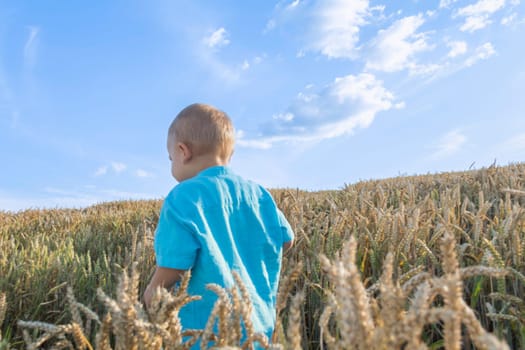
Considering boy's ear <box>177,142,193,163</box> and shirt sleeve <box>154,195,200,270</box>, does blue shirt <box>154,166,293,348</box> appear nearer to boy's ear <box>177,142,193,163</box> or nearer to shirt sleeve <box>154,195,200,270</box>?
shirt sleeve <box>154,195,200,270</box>

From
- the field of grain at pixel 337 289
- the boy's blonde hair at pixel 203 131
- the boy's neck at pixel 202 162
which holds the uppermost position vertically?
the boy's blonde hair at pixel 203 131

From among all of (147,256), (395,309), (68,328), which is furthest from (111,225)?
(395,309)

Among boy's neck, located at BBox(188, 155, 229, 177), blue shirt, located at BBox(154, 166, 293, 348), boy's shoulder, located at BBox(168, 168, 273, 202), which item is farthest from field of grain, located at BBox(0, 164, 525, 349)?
boy's neck, located at BBox(188, 155, 229, 177)

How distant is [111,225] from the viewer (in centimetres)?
452

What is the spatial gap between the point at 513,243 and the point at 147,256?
6.27ft

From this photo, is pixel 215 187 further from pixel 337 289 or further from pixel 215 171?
pixel 337 289

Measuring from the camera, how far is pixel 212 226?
1854 millimetres

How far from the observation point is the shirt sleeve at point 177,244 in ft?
5.68

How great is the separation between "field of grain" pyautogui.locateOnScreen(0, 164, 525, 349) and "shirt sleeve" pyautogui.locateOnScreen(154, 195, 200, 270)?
0.55 feet

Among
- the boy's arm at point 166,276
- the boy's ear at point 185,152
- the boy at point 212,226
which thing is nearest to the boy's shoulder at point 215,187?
the boy at point 212,226

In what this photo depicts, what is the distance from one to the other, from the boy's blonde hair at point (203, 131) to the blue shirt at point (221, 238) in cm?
14

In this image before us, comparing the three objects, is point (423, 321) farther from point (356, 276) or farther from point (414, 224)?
point (414, 224)

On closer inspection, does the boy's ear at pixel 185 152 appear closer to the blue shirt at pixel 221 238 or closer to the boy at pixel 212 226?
the boy at pixel 212 226

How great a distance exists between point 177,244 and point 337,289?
45.7 inches
